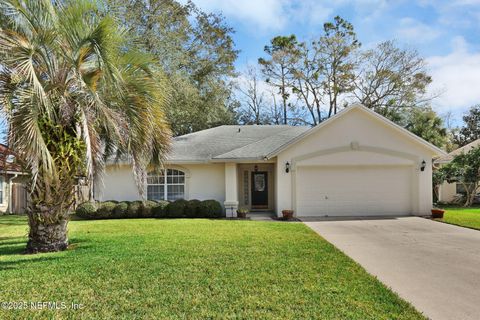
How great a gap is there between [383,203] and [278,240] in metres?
8.47

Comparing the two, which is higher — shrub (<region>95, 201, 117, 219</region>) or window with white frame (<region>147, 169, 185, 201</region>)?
window with white frame (<region>147, 169, 185, 201</region>)

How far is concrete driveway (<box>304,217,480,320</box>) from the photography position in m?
5.26

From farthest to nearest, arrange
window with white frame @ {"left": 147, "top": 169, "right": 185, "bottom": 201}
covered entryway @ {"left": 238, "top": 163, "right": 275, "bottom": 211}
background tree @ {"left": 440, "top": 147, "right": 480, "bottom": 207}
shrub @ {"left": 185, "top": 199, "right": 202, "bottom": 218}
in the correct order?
background tree @ {"left": 440, "top": 147, "right": 480, "bottom": 207} < covered entryway @ {"left": 238, "top": 163, "right": 275, "bottom": 211} < window with white frame @ {"left": 147, "top": 169, "right": 185, "bottom": 201} < shrub @ {"left": 185, "top": 199, "right": 202, "bottom": 218}

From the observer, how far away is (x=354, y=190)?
16.3 metres

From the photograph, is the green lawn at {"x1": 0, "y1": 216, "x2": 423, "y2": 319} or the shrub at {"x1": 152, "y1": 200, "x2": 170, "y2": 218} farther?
the shrub at {"x1": 152, "y1": 200, "x2": 170, "y2": 218}

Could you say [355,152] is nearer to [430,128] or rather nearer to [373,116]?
[373,116]

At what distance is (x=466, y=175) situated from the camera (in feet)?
63.8

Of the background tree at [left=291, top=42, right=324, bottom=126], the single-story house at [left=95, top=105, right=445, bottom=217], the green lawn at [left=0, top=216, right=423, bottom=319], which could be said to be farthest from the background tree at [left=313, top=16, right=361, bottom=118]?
the green lawn at [left=0, top=216, right=423, bottom=319]

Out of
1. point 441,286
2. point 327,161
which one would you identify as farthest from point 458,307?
point 327,161

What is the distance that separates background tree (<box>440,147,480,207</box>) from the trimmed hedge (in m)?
13.3

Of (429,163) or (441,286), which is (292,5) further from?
(441,286)

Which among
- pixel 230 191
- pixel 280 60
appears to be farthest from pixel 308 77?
pixel 230 191

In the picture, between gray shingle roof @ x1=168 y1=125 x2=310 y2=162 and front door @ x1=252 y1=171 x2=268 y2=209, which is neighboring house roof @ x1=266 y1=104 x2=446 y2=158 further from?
front door @ x1=252 y1=171 x2=268 y2=209

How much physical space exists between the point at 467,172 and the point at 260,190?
1127cm
